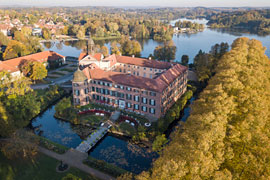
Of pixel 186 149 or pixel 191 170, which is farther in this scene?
pixel 186 149

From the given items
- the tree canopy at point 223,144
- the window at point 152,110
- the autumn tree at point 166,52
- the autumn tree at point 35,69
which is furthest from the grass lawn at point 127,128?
the autumn tree at point 166,52

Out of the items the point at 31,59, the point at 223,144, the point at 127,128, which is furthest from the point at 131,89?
the point at 31,59

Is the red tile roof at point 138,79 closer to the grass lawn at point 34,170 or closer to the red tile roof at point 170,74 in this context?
the red tile roof at point 170,74

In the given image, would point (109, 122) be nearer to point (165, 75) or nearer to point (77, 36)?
point (165, 75)

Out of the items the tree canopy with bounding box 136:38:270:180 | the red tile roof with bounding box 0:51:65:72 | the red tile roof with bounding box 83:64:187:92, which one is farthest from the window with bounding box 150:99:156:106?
the red tile roof with bounding box 0:51:65:72

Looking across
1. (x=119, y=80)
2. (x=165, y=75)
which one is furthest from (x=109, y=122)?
(x=165, y=75)

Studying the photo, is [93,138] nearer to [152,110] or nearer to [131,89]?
[131,89]

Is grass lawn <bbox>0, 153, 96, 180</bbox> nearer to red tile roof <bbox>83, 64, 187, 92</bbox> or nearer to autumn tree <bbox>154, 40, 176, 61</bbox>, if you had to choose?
red tile roof <bbox>83, 64, 187, 92</bbox>

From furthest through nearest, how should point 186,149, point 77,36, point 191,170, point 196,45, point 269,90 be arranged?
1. point 77,36
2. point 196,45
3. point 269,90
4. point 186,149
5. point 191,170
